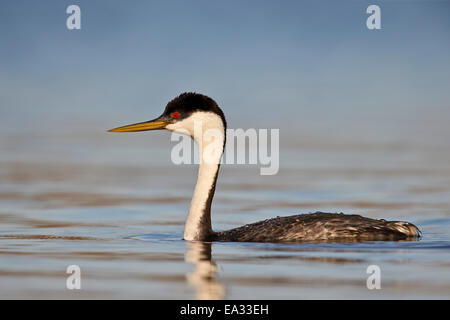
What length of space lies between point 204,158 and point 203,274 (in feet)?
10.2

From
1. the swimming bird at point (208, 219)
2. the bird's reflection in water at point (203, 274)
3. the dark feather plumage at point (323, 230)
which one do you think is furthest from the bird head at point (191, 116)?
the bird's reflection in water at point (203, 274)

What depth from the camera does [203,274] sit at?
33.3 ft

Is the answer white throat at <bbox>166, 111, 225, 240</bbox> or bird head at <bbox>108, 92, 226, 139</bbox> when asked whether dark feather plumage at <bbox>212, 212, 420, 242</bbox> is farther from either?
bird head at <bbox>108, 92, 226, 139</bbox>

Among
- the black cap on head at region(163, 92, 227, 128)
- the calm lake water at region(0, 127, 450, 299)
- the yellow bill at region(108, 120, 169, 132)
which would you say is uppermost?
the black cap on head at region(163, 92, 227, 128)

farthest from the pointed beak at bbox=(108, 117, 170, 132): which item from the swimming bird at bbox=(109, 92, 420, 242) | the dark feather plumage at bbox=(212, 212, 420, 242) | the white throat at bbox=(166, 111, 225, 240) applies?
the dark feather plumage at bbox=(212, 212, 420, 242)

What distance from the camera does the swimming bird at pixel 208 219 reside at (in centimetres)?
1252

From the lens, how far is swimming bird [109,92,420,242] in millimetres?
12516

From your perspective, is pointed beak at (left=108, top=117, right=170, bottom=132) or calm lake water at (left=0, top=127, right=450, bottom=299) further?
pointed beak at (left=108, top=117, right=170, bottom=132)

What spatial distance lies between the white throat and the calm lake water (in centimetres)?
40

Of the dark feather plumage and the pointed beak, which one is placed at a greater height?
the pointed beak

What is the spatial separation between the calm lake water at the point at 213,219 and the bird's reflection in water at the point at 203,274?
0.01 meters

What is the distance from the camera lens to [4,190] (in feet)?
61.9

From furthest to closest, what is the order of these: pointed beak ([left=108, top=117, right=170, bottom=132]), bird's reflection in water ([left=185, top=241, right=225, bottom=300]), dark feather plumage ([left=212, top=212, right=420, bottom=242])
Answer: pointed beak ([left=108, top=117, right=170, bottom=132]), dark feather plumage ([left=212, top=212, right=420, bottom=242]), bird's reflection in water ([left=185, top=241, right=225, bottom=300])

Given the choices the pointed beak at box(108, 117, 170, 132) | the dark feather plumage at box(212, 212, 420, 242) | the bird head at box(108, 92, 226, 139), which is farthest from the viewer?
the pointed beak at box(108, 117, 170, 132)
